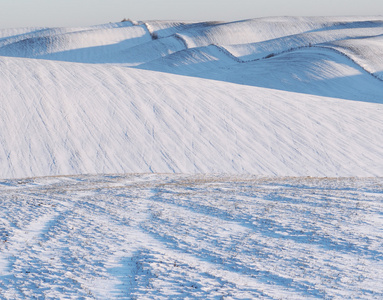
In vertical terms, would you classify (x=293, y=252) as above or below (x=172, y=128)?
below

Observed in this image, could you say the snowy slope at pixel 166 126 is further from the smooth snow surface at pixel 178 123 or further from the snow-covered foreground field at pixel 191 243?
the snow-covered foreground field at pixel 191 243

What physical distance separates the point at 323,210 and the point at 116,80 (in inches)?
1059

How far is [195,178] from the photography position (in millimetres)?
23438

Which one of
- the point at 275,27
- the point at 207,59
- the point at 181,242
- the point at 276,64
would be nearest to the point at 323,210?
the point at 181,242

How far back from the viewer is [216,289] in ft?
31.1

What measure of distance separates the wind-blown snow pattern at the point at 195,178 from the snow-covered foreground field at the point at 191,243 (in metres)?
0.05

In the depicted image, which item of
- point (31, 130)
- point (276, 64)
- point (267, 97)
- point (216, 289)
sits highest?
point (276, 64)

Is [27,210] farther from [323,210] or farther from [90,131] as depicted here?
[90,131]

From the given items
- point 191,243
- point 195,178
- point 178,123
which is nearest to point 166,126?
point 178,123

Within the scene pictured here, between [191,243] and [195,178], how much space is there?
11348mm

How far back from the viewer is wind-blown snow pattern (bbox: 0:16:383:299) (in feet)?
33.6

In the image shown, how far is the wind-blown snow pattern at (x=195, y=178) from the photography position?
10227 millimetres

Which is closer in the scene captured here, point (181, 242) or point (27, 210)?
point (181, 242)

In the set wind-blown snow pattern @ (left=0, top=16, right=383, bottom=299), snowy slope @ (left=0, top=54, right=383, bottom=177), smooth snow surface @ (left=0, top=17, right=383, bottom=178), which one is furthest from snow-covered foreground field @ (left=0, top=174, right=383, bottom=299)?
snowy slope @ (left=0, top=54, right=383, bottom=177)
